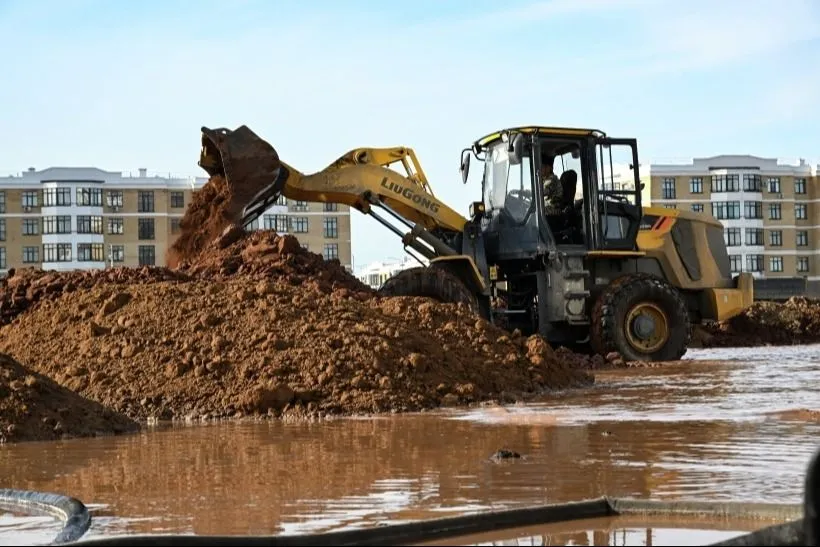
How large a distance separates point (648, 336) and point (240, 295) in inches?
330

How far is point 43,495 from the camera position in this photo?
7.11 m

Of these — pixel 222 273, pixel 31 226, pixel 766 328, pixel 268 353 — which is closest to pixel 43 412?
pixel 268 353

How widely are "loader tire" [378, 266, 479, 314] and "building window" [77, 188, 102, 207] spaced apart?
85.9 metres

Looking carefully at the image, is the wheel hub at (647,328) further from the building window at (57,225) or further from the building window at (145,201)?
the building window at (57,225)

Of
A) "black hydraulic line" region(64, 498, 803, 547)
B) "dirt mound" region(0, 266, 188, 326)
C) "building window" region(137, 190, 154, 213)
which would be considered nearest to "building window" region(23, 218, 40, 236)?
"building window" region(137, 190, 154, 213)

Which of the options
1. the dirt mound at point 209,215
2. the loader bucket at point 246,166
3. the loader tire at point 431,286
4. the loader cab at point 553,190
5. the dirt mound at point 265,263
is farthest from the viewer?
the loader cab at point 553,190

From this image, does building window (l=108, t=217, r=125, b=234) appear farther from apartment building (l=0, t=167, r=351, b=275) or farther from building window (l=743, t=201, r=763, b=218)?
building window (l=743, t=201, r=763, b=218)

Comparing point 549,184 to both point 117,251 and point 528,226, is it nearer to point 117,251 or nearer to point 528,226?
point 528,226

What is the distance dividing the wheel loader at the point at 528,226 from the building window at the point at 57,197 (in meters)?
84.6

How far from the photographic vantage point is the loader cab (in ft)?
64.0

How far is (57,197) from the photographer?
102m

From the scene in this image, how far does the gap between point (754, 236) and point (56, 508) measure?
349ft

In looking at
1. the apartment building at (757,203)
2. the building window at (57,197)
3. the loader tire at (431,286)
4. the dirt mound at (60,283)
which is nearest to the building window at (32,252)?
the building window at (57,197)

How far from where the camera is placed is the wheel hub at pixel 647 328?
67.9 feet
